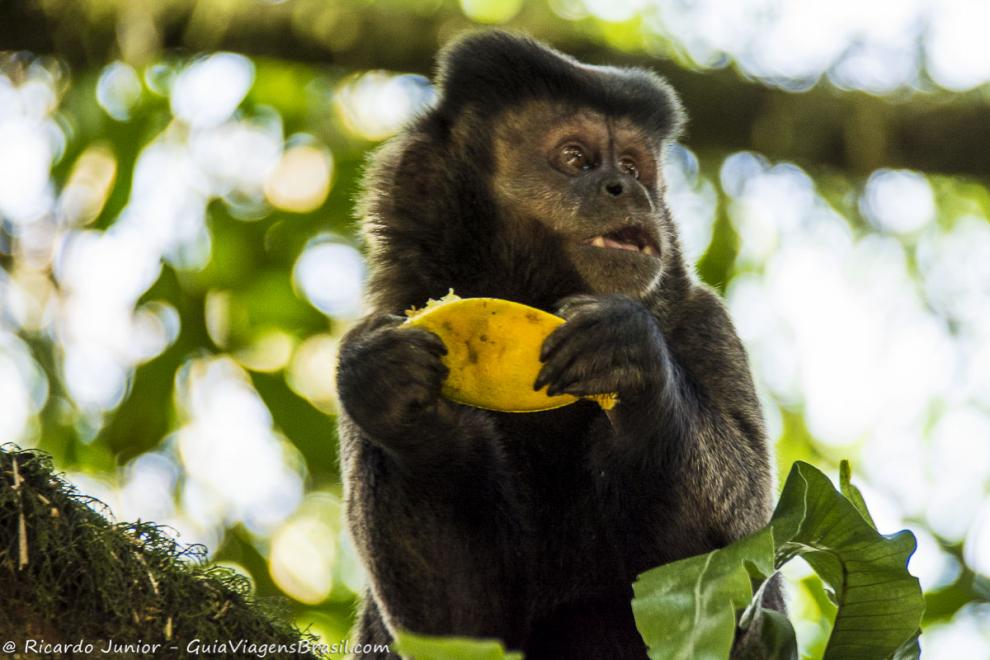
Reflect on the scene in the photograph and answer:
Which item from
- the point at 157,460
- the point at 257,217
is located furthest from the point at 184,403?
the point at 257,217

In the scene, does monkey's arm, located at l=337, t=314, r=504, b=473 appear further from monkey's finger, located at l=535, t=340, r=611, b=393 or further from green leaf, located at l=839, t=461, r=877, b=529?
green leaf, located at l=839, t=461, r=877, b=529

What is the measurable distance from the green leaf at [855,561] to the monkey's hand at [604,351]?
32.7 inches

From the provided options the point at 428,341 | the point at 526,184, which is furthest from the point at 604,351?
the point at 526,184

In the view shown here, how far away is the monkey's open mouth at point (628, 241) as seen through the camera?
16.2 feet

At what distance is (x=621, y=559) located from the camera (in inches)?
183

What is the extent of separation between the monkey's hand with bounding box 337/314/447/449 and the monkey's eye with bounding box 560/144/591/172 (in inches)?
49.7

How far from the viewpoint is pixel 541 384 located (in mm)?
3992

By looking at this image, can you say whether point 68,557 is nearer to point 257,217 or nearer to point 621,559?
point 621,559

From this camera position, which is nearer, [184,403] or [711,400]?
[711,400]

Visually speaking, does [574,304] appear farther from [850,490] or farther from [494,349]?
[850,490]

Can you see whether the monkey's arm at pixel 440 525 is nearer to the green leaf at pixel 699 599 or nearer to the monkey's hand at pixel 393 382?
the monkey's hand at pixel 393 382

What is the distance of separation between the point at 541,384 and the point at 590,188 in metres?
1.33

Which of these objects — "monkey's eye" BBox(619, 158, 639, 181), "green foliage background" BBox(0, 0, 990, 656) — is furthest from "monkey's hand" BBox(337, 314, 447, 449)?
"green foliage background" BBox(0, 0, 990, 656)

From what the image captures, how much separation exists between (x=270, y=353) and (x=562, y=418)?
395 centimetres
